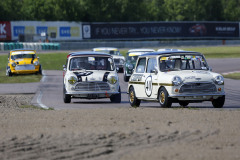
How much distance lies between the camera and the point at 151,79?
15.6 meters

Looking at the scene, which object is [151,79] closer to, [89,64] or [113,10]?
[89,64]

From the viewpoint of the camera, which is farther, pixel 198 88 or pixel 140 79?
pixel 140 79

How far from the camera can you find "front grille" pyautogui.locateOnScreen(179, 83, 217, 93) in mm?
14641

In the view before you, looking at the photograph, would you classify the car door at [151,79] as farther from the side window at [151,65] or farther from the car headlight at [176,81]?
the car headlight at [176,81]

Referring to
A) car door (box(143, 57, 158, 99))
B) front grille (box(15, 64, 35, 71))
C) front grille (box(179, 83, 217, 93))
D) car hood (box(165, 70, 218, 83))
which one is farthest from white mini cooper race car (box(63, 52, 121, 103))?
front grille (box(15, 64, 35, 71))

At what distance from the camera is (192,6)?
10194 centimetres

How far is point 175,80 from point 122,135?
5134 mm

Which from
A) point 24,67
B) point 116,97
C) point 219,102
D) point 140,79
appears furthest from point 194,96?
point 24,67

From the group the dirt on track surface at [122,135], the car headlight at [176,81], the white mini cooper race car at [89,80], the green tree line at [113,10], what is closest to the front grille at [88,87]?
the white mini cooper race car at [89,80]

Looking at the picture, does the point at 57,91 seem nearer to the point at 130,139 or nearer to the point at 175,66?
the point at 175,66

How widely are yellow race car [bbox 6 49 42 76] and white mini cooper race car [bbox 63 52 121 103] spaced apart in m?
14.7

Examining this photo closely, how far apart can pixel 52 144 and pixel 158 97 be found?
6632 millimetres

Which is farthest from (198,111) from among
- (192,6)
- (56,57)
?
(192,6)

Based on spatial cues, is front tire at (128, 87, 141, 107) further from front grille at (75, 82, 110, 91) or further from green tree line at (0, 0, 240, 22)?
green tree line at (0, 0, 240, 22)
